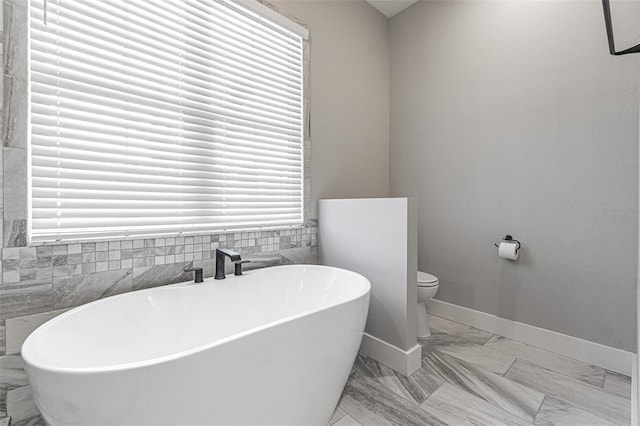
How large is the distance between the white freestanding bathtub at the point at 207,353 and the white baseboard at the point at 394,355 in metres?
0.51

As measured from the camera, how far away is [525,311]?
2146mm

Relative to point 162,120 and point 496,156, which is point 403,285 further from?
point 162,120

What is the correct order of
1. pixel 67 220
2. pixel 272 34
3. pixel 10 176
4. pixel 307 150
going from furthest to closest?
pixel 307 150
pixel 272 34
pixel 67 220
pixel 10 176

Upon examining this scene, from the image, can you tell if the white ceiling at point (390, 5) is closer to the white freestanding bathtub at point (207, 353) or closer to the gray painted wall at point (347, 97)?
the gray painted wall at point (347, 97)

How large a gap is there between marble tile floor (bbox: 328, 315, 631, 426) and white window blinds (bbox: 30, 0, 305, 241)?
4.11ft

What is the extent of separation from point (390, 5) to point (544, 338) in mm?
3138

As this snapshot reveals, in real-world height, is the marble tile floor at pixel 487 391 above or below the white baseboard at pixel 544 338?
below

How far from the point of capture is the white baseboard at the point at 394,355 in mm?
1771

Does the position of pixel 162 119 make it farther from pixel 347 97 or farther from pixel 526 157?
pixel 526 157

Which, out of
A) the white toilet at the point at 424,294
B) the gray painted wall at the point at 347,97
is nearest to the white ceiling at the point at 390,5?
the gray painted wall at the point at 347,97

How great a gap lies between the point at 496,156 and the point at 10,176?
9.48 ft

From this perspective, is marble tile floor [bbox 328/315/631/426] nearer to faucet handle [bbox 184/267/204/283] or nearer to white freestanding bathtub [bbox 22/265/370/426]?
white freestanding bathtub [bbox 22/265/370/426]

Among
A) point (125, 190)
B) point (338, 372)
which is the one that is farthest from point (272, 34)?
point (338, 372)

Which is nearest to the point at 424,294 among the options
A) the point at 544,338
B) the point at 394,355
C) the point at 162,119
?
the point at 394,355
